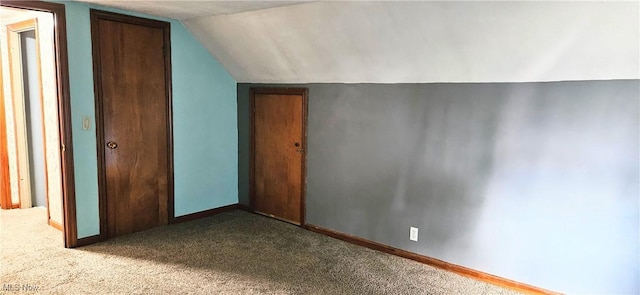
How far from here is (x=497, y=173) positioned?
303 cm

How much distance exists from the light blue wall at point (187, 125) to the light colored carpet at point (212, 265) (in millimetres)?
426

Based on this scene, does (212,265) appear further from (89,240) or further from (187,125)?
(187,125)

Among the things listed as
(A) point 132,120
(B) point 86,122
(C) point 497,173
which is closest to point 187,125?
(A) point 132,120

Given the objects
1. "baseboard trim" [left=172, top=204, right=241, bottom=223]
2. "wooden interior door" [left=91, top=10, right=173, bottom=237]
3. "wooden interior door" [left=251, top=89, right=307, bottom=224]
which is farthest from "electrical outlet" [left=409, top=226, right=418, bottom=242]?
"wooden interior door" [left=91, top=10, right=173, bottom=237]

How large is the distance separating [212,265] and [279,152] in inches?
57.9

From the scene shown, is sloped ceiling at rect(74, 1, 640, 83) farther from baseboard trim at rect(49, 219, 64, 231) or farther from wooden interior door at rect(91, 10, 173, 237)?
baseboard trim at rect(49, 219, 64, 231)

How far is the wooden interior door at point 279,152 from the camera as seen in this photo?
4234 millimetres

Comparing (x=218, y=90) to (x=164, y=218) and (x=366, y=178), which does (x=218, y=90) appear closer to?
(x=164, y=218)

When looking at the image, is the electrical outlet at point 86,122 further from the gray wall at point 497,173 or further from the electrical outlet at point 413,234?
the electrical outlet at point 413,234

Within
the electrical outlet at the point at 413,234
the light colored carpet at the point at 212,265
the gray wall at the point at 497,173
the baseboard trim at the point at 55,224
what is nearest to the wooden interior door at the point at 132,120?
the light colored carpet at the point at 212,265

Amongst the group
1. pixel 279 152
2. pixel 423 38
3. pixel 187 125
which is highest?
pixel 423 38

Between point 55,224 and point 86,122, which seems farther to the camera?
point 55,224

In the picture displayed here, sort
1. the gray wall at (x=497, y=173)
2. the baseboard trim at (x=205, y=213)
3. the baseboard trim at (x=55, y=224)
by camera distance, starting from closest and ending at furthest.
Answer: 1. the gray wall at (x=497, y=173)
2. the baseboard trim at (x=55, y=224)
3. the baseboard trim at (x=205, y=213)

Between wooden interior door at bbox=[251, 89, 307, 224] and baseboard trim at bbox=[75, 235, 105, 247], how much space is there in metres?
1.58
